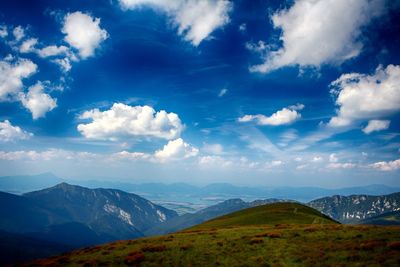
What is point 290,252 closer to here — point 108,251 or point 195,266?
point 195,266

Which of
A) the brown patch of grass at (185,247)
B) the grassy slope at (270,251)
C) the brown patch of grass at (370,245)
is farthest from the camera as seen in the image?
the brown patch of grass at (185,247)

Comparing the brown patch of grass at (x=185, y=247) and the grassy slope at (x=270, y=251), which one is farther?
the brown patch of grass at (x=185, y=247)

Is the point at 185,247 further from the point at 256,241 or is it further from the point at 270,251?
the point at 270,251

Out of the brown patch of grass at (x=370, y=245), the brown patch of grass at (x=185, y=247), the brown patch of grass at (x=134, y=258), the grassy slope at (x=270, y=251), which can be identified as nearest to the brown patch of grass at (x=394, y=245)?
the grassy slope at (x=270, y=251)

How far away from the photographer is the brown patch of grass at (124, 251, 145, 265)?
2934 cm

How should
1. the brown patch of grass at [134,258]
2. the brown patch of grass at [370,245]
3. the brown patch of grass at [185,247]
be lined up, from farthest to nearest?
1. the brown patch of grass at [185,247]
2. the brown patch of grass at [134,258]
3. the brown patch of grass at [370,245]

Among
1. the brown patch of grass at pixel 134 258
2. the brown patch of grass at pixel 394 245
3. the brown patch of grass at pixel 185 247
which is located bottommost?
the brown patch of grass at pixel 134 258

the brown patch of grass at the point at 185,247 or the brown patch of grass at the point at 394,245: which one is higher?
the brown patch of grass at the point at 394,245

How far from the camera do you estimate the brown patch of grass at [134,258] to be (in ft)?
96.3

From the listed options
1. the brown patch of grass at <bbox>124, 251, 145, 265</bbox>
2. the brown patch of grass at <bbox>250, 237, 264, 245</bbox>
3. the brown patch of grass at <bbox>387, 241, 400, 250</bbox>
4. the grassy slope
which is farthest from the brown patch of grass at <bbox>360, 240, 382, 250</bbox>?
the brown patch of grass at <bbox>124, 251, 145, 265</bbox>

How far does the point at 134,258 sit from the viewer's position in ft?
98.6

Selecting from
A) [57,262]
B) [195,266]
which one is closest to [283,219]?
[195,266]

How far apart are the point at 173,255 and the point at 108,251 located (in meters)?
10.8

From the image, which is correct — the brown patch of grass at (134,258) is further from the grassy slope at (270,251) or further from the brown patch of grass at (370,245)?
the brown patch of grass at (370,245)
